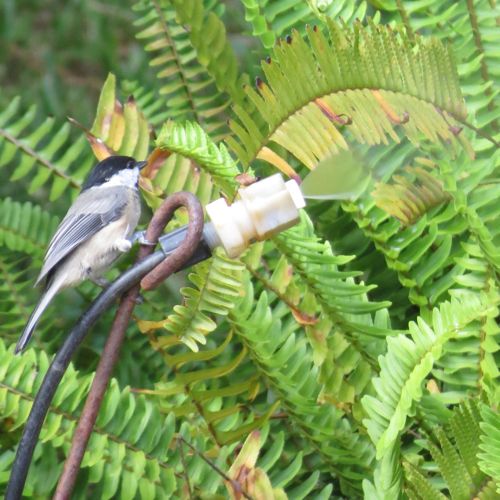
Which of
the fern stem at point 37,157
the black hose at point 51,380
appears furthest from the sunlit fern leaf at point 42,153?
the black hose at point 51,380

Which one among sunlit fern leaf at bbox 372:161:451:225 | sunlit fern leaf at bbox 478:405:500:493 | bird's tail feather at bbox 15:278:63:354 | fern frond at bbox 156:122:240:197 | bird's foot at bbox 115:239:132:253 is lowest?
sunlit fern leaf at bbox 478:405:500:493

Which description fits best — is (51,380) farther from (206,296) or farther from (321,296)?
(321,296)

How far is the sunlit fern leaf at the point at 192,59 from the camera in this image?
213 centimetres

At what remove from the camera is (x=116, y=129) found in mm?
1946

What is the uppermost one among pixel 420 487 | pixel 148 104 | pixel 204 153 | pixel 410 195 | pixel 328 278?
pixel 148 104

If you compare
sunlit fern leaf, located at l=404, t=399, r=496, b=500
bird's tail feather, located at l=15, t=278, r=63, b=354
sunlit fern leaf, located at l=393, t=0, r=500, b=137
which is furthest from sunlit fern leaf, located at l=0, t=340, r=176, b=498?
sunlit fern leaf, located at l=393, t=0, r=500, b=137

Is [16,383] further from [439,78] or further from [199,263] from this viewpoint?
[439,78]

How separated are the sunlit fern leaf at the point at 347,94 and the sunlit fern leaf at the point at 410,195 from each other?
4.9 inches

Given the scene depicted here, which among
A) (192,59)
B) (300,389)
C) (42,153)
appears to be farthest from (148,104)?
(300,389)

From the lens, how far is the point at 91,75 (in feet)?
13.0

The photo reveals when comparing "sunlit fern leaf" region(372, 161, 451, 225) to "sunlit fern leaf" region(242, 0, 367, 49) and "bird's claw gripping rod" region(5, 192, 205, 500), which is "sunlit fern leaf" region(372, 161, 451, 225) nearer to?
"sunlit fern leaf" region(242, 0, 367, 49)

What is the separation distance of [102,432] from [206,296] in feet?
1.09

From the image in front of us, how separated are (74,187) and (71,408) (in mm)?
616

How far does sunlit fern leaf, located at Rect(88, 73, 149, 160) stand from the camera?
194 cm
